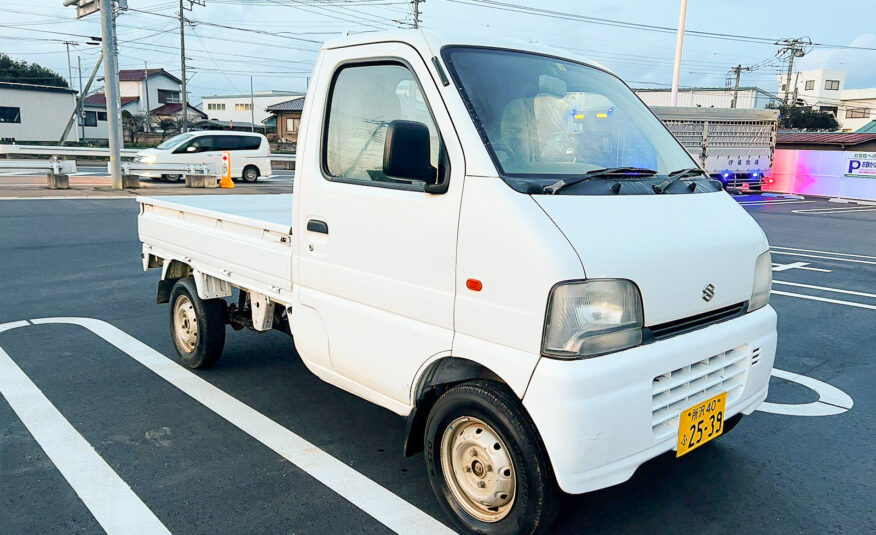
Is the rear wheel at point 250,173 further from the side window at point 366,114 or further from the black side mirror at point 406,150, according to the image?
the black side mirror at point 406,150

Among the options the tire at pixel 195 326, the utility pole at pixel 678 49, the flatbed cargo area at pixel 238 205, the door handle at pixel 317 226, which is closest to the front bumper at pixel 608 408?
the door handle at pixel 317 226

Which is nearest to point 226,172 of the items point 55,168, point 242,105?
point 55,168

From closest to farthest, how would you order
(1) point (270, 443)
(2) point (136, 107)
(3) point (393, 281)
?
Result: (3) point (393, 281), (1) point (270, 443), (2) point (136, 107)

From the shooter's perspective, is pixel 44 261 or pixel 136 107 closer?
pixel 44 261

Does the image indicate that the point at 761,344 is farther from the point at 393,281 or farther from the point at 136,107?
the point at 136,107

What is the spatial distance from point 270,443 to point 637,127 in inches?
103

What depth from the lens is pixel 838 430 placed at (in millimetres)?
3979

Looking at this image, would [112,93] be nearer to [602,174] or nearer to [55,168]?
[55,168]

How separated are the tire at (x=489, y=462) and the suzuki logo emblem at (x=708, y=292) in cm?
92

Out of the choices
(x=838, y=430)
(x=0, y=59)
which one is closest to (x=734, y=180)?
(x=838, y=430)

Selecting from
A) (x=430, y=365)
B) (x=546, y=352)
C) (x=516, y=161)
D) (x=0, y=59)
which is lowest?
(x=430, y=365)

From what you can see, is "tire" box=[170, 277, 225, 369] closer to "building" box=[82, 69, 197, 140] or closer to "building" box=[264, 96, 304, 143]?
"building" box=[264, 96, 304, 143]

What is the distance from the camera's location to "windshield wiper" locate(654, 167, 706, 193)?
2918mm

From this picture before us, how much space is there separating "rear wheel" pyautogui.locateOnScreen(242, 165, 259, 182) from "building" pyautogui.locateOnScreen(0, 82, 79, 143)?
31021 millimetres
